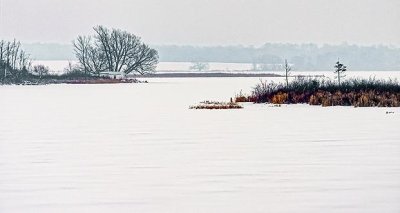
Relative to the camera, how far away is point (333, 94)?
106ft

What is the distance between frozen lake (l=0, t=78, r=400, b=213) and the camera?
8.62 meters

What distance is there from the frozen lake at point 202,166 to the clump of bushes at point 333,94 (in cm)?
862

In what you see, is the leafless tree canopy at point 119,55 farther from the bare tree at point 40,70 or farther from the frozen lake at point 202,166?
the frozen lake at point 202,166

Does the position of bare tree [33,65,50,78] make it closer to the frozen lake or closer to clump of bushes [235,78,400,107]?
clump of bushes [235,78,400,107]

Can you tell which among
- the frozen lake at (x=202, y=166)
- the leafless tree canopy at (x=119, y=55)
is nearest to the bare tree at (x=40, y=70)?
the leafless tree canopy at (x=119, y=55)

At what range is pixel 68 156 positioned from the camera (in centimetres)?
1344

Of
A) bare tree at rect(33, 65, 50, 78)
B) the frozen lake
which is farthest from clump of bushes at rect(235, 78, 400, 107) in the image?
bare tree at rect(33, 65, 50, 78)

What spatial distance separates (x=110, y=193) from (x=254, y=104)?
23927 mm

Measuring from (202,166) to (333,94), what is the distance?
70.4 feet

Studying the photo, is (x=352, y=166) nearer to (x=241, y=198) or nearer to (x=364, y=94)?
(x=241, y=198)

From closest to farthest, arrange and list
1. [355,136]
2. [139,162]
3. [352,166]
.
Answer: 1. [352,166]
2. [139,162]
3. [355,136]

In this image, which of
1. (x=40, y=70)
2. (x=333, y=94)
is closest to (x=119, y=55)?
(x=40, y=70)

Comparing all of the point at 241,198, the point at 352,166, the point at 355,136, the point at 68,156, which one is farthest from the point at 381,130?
the point at 241,198

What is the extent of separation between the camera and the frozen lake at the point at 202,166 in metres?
8.62
